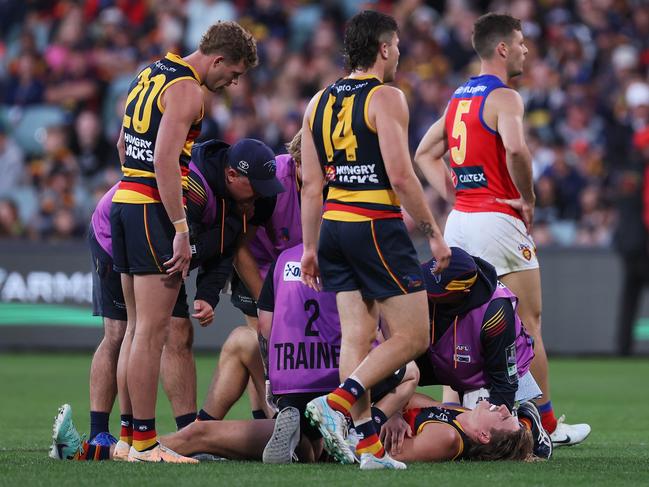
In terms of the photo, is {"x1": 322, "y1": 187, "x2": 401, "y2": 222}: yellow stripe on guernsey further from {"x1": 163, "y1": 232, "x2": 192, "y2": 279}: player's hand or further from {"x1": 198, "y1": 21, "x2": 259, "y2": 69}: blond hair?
{"x1": 198, "y1": 21, "x2": 259, "y2": 69}: blond hair

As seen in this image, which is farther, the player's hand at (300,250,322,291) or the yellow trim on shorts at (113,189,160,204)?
the yellow trim on shorts at (113,189,160,204)

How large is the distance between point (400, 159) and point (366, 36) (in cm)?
74

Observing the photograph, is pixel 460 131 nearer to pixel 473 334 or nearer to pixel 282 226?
pixel 282 226

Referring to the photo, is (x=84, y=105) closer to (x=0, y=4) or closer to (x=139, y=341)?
(x=0, y=4)

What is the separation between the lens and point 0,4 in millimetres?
20609

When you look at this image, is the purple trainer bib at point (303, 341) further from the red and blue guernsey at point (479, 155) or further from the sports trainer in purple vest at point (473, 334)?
the red and blue guernsey at point (479, 155)

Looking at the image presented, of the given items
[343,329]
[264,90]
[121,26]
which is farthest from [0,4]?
[343,329]

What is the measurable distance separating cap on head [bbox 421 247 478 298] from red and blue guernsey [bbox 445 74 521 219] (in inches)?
44.4

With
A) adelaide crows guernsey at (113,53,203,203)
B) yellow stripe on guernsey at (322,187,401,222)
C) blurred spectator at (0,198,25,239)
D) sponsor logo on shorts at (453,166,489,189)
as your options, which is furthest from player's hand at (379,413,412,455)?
blurred spectator at (0,198,25,239)

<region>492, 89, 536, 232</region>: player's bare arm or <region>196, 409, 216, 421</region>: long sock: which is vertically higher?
<region>492, 89, 536, 232</region>: player's bare arm

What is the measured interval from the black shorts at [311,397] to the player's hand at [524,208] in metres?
1.66

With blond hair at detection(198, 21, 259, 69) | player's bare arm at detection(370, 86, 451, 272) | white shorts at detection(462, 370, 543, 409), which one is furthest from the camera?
white shorts at detection(462, 370, 543, 409)

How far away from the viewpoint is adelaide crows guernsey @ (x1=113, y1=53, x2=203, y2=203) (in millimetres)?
6664

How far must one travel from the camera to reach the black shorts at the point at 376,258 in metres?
6.38
